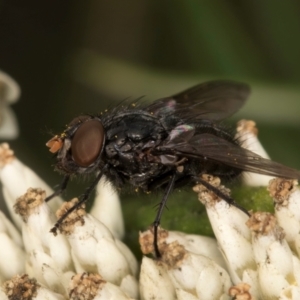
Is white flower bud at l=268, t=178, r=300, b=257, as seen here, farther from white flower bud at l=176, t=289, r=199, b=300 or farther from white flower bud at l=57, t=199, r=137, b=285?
white flower bud at l=57, t=199, r=137, b=285

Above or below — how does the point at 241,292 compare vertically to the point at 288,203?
below

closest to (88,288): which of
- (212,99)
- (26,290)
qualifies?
(26,290)

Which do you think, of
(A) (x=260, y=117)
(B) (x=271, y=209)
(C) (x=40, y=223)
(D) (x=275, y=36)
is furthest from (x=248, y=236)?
(D) (x=275, y=36)

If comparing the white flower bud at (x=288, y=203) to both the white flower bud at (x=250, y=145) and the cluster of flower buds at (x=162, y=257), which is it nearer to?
the cluster of flower buds at (x=162, y=257)

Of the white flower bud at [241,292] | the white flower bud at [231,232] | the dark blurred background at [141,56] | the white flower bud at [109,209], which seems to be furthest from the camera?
the dark blurred background at [141,56]

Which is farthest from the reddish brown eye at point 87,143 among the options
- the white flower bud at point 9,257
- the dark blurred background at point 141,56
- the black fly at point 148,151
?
the dark blurred background at point 141,56

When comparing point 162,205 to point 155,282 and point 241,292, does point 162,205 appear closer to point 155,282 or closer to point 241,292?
point 155,282
